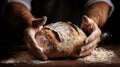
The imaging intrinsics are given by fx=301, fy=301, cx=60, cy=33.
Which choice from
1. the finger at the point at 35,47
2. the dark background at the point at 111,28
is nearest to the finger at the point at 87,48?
the finger at the point at 35,47

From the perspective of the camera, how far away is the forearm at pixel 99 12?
1.48m

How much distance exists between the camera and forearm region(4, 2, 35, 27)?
1395mm

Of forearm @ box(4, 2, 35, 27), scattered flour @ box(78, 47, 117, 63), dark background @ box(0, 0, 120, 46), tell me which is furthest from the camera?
dark background @ box(0, 0, 120, 46)

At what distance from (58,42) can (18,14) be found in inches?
13.0

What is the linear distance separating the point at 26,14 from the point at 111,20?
658 millimetres

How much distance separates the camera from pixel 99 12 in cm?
151

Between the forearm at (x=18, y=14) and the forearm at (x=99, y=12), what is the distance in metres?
0.30

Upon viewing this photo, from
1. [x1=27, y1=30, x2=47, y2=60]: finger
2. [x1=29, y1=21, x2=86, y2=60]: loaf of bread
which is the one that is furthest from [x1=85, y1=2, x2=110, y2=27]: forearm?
[x1=27, y1=30, x2=47, y2=60]: finger

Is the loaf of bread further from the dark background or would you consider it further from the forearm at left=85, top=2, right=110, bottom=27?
the dark background

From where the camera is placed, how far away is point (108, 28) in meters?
1.86

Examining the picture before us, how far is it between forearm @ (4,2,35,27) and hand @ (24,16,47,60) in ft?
0.24

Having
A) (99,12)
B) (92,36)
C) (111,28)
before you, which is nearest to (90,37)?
(92,36)

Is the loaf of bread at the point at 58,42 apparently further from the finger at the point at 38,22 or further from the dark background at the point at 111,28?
the dark background at the point at 111,28

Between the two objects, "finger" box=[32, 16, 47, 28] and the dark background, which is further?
the dark background
